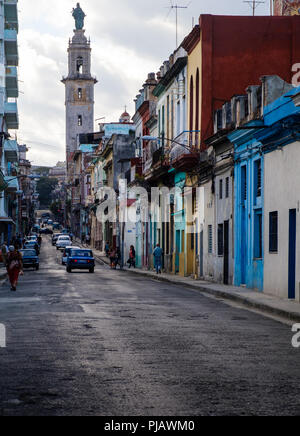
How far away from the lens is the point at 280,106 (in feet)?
78.3

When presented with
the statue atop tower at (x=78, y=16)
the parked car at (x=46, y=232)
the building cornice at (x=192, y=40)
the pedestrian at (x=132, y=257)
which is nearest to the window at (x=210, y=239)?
the building cornice at (x=192, y=40)

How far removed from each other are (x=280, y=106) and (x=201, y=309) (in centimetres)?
677

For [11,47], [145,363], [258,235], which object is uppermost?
[11,47]

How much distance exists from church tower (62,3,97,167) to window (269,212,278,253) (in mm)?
111541

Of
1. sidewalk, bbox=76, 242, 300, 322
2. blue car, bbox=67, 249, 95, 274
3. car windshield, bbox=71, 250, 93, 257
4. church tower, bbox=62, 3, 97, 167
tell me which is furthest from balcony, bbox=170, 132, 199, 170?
church tower, bbox=62, 3, 97, 167

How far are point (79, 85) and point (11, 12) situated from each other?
63.0 m

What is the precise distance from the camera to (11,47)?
71.7 metres

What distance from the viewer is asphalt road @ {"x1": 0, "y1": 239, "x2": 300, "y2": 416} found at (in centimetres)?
814

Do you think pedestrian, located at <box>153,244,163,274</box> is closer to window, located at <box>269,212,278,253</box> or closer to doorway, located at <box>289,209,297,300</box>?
window, located at <box>269,212,278,253</box>

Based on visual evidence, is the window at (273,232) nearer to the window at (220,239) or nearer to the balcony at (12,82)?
the window at (220,239)

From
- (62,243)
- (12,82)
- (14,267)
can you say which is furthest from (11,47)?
(14,267)

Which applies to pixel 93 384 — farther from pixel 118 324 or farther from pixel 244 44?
pixel 244 44

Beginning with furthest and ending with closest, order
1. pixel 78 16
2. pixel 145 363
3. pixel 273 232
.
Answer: pixel 78 16, pixel 273 232, pixel 145 363

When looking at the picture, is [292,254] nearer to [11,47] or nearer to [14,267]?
[14,267]
